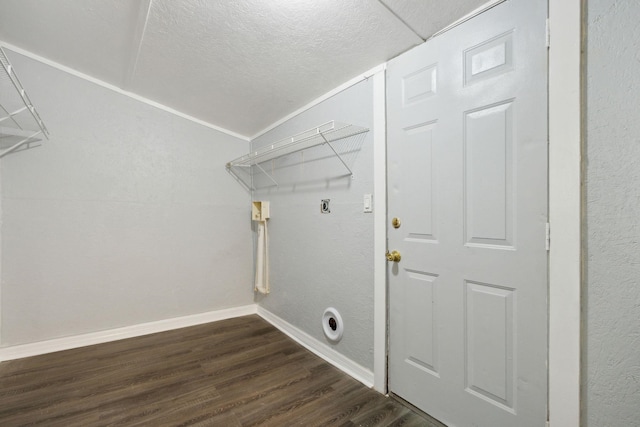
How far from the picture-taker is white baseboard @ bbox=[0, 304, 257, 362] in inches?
87.1

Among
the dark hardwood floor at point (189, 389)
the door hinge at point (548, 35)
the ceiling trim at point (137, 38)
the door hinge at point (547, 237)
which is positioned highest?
the ceiling trim at point (137, 38)

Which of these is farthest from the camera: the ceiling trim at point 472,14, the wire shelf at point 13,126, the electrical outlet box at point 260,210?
the electrical outlet box at point 260,210

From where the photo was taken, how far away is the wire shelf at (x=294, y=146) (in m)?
1.92

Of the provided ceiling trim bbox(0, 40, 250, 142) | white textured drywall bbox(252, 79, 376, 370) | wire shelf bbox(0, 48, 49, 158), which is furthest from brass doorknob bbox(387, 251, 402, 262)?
wire shelf bbox(0, 48, 49, 158)

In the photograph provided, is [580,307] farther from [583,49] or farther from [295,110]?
[295,110]

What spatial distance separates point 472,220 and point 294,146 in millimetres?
1668

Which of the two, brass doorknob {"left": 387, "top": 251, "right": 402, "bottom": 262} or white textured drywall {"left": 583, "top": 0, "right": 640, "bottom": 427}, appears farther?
brass doorknob {"left": 387, "top": 251, "right": 402, "bottom": 262}

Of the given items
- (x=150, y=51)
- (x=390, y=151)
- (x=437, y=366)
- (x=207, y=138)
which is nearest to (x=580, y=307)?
(x=437, y=366)

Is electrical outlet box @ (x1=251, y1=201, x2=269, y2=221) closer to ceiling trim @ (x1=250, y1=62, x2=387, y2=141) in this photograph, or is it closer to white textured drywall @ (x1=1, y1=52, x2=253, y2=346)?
white textured drywall @ (x1=1, y1=52, x2=253, y2=346)

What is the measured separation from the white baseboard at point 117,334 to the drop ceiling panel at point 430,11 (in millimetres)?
3132

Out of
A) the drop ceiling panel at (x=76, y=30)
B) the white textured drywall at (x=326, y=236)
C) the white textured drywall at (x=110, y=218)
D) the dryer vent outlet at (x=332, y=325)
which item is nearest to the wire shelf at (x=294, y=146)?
the white textured drywall at (x=326, y=236)

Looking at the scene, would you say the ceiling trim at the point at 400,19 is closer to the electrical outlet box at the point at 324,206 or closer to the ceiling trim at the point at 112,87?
the electrical outlet box at the point at 324,206

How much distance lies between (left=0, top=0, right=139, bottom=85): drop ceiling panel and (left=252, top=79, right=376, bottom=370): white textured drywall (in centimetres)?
138

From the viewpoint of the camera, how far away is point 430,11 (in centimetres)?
134
